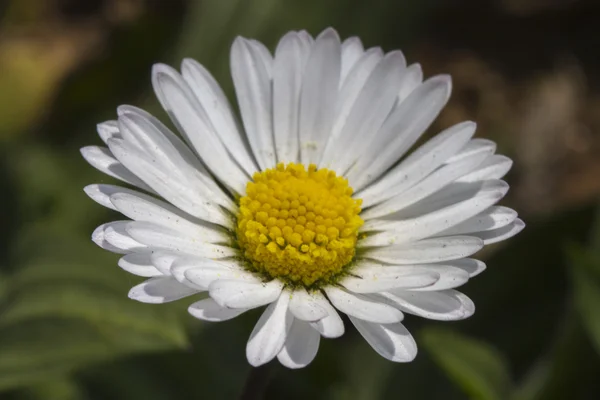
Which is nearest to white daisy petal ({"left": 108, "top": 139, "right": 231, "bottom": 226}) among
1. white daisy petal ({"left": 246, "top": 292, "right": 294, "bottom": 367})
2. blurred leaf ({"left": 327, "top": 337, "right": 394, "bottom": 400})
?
white daisy petal ({"left": 246, "top": 292, "right": 294, "bottom": 367})

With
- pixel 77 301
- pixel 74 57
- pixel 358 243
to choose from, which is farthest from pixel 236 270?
pixel 74 57

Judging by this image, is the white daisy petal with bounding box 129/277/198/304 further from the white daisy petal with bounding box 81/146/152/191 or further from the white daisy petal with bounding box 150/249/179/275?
the white daisy petal with bounding box 81/146/152/191

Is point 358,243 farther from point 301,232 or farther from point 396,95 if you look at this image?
point 396,95

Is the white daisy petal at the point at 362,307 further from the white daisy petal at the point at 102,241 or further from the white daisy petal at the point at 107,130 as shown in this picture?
the white daisy petal at the point at 107,130

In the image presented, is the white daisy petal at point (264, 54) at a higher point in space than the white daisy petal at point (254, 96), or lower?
higher

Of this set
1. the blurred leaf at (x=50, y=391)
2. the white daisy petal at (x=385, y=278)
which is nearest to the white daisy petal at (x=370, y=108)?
the white daisy petal at (x=385, y=278)

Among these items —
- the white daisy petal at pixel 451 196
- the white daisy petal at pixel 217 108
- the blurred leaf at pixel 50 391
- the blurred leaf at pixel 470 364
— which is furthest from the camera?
the blurred leaf at pixel 50 391

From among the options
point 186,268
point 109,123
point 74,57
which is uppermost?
point 74,57
